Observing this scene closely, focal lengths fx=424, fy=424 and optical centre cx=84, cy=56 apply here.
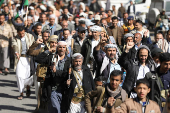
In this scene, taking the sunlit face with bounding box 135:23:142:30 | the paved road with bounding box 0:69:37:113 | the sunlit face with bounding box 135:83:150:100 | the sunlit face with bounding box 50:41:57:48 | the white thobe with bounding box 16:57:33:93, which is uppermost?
the sunlit face with bounding box 50:41:57:48

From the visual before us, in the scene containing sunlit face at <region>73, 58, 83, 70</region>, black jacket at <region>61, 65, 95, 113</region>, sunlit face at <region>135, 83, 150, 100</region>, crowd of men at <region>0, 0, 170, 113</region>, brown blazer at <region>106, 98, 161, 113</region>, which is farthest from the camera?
sunlit face at <region>73, 58, 83, 70</region>

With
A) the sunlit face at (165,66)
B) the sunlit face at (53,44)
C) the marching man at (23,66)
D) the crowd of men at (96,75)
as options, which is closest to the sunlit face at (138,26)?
the crowd of men at (96,75)

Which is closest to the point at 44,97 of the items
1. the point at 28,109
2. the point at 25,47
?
the point at 28,109

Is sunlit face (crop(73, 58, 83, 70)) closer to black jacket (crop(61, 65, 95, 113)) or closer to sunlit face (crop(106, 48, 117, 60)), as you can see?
black jacket (crop(61, 65, 95, 113))

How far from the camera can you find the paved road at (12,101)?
31.6 ft

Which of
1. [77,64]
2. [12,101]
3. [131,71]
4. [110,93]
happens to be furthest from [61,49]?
[12,101]

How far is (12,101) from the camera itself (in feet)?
33.9

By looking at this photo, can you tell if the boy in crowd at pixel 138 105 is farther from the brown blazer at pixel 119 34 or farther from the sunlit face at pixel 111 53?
the brown blazer at pixel 119 34

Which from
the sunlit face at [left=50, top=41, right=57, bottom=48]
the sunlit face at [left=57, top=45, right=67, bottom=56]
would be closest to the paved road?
the sunlit face at [left=50, top=41, right=57, bottom=48]

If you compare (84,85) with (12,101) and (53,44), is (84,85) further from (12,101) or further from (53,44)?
(12,101)

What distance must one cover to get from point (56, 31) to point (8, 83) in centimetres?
211

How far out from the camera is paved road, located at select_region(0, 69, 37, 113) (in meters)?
9.63

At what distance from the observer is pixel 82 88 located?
23.6 feet

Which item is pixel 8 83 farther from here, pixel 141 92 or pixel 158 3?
pixel 158 3
